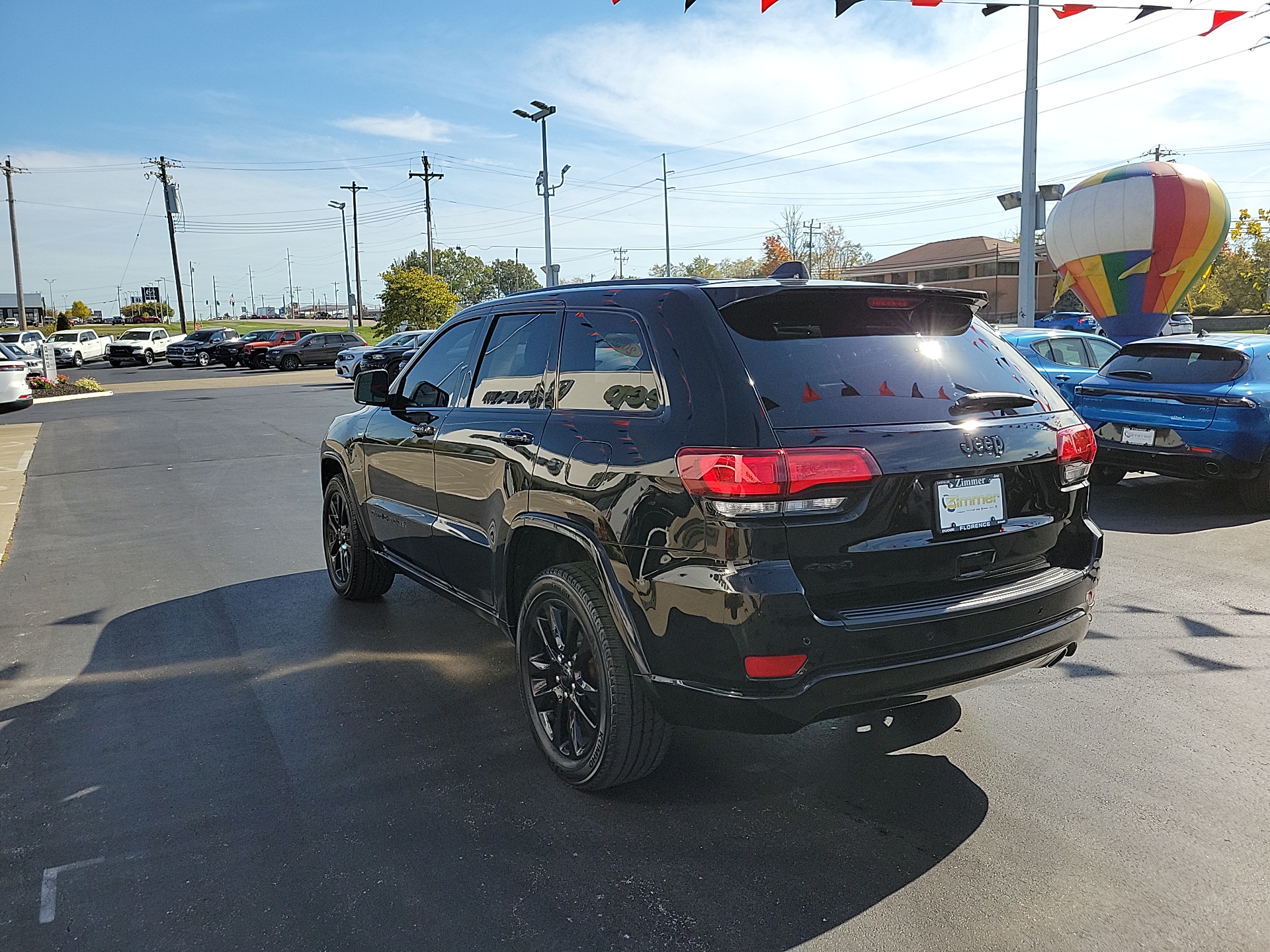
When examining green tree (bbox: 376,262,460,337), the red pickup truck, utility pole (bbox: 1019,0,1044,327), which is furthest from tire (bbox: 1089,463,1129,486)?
green tree (bbox: 376,262,460,337)

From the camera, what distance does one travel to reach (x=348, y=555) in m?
5.92

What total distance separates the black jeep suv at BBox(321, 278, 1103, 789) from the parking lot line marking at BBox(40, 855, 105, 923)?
1.54 m

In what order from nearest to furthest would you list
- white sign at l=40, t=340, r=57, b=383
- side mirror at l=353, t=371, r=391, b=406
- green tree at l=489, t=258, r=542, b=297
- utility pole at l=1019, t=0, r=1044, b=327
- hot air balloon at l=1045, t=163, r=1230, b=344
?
1. side mirror at l=353, t=371, r=391, b=406
2. utility pole at l=1019, t=0, r=1044, b=327
3. hot air balloon at l=1045, t=163, r=1230, b=344
4. white sign at l=40, t=340, r=57, b=383
5. green tree at l=489, t=258, r=542, b=297

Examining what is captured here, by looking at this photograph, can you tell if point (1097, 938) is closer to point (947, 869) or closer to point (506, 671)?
point (947, 869)

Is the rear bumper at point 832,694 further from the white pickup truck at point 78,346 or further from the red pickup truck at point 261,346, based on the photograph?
the white pickup truck at point 78,346

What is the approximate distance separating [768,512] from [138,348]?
161ft

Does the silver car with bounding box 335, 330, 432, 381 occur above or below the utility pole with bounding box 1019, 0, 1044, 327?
below

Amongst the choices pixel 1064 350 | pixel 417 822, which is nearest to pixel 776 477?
pixel 417 822

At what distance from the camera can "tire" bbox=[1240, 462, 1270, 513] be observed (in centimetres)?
826

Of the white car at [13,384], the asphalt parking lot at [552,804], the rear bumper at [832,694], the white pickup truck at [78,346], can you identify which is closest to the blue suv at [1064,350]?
the asphalt parking lot at [552,804]

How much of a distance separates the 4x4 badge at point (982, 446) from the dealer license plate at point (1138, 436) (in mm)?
6344

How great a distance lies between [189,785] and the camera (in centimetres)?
359

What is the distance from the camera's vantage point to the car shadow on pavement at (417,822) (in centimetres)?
274

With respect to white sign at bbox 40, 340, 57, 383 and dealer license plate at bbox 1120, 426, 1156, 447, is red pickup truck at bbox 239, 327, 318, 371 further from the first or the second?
dealer license plate at bbox 1120, 426, 1156, 447
